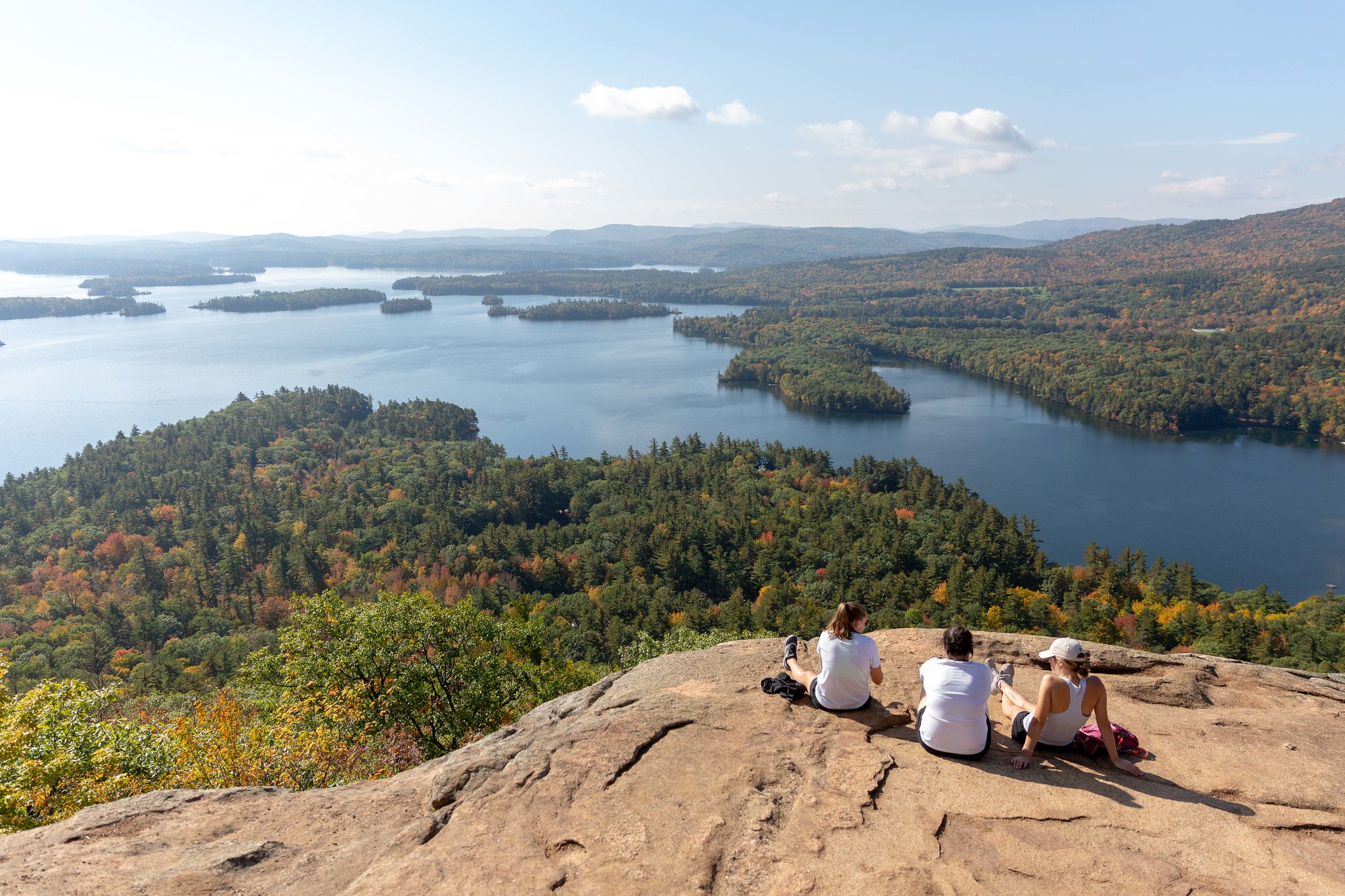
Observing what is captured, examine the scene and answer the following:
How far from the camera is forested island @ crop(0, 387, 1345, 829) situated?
1574cm

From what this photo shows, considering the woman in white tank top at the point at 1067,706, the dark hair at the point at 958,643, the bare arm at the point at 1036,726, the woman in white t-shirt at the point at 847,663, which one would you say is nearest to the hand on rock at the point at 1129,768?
the woman in white tank top at the point at 1067,706

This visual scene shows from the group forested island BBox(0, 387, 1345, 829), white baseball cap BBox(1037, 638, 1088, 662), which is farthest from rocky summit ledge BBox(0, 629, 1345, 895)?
forested island BBox(0, 387, 1345, 829)

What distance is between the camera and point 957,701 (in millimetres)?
7312

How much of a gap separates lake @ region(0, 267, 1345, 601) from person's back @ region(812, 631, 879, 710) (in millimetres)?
68448

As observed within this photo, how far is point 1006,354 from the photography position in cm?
15450

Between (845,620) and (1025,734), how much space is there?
227 cm


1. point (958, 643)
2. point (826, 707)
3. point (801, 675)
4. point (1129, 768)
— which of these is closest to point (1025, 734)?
point (1129, 768)

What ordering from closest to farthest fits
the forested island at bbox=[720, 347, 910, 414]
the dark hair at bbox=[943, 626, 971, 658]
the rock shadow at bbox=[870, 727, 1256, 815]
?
the rock shadow at bbox=[870, 727, 1256, 815], the dark hair at bbox=[943, 626, 971, 658], the forested island at bbox=[720, 347, 910, 414]

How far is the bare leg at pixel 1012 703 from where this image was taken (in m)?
7.70

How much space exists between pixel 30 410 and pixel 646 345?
132 meters

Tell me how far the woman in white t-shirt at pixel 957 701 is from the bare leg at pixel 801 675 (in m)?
1.56

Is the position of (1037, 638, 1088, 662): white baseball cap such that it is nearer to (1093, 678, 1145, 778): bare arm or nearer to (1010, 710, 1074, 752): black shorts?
(1093, 678, 1145, 778): bare arm

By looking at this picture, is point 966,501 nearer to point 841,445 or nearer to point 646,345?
point 841,445

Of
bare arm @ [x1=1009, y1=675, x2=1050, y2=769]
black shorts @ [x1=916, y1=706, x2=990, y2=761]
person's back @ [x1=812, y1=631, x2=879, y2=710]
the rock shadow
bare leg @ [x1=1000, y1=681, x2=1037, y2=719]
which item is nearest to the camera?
the rock shadow
